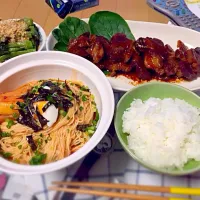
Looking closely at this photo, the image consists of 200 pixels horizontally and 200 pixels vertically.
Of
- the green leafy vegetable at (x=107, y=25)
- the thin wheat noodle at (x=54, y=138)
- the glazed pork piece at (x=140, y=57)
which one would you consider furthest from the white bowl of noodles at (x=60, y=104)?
the green leafy vegetable at (x=107, y=25)

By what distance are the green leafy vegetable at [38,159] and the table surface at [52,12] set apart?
47.0 inches

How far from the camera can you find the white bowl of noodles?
112cm

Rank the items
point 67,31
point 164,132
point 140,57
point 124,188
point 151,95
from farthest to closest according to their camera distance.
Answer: point 67,31 < point 140,57 < point 151,95 < point 164,132 < point 124,188

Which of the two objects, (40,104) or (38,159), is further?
(40,104)

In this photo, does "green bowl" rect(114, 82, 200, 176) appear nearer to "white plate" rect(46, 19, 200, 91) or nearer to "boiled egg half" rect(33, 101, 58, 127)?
Result: "boiled egg half" rect(33, 101, 58, 127)

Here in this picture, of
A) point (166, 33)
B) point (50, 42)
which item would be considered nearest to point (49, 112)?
point (50, 42)

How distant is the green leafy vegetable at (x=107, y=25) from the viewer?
1938 millimetres

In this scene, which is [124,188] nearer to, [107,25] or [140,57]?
[140,57]

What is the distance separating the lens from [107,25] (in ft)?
6.46

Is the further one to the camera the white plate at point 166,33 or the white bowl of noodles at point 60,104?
the white plate at point 166,33

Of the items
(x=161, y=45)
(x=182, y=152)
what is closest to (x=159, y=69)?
(x=161, y=45)

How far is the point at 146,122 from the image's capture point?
1.31 metres

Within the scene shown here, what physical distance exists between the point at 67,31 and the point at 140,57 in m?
0.48

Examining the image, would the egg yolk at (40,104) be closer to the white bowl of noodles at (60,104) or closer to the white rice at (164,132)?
the white bowl of noodles at (60,104)
